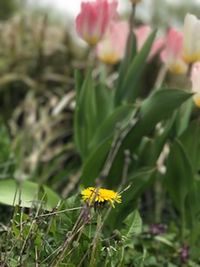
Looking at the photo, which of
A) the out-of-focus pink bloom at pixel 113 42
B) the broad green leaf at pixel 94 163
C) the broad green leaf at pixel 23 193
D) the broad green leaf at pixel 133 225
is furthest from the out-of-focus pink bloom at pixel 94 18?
the broad green leaf at pixel 133 225

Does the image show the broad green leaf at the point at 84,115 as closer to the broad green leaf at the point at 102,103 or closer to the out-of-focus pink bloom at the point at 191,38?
the broad green leaf at the point at 102,103

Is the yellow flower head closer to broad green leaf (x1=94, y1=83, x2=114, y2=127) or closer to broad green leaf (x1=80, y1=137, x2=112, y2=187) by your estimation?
broad green leaf (x1=80, y1=137, x2=112, y2=187)

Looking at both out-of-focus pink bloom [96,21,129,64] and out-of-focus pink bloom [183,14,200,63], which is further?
out-of-focus pink bloom [96,21,129,64]

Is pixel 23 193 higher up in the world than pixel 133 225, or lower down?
higher up

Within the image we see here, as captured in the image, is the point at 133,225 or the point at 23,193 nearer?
the point at 133,225

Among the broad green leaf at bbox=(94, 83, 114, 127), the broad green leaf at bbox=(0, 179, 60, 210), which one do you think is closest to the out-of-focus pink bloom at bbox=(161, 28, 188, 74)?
the broad green leaf at bbox=(94, 83, 114, 127)

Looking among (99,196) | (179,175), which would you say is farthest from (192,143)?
(99,196)

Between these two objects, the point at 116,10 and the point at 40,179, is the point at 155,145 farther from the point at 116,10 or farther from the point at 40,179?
the point at 40,179

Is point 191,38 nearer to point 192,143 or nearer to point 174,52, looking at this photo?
point 174,52
